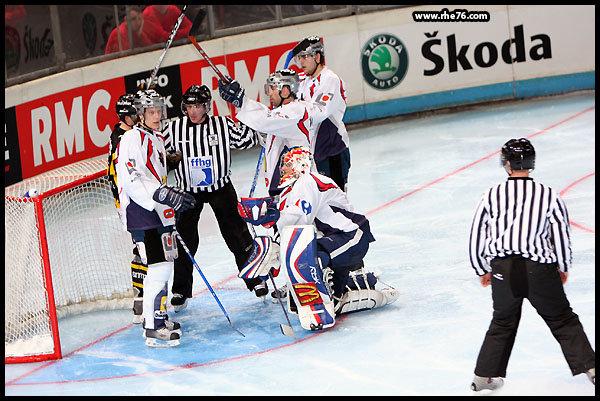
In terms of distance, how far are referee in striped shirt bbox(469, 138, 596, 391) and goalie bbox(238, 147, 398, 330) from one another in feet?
4.28

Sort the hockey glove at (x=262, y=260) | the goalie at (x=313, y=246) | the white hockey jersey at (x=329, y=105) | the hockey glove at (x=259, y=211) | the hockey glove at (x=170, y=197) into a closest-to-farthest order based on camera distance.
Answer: the hockey glove at (x=170, y=197), the goalie at (x=313, y=246), the hockey glove at (x=259, y=211), the hockey glove at (x=262, y=260), the white hockey jersey at (x=329, y=105)

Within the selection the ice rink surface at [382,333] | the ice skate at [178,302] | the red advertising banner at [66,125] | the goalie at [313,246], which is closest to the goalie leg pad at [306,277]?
the goalie at [313,246]

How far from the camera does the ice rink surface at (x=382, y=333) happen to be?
204 inches

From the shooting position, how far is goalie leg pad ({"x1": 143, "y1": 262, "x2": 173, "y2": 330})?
590cm

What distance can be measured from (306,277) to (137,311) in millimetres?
1097

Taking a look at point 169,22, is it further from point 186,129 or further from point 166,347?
point 166,347

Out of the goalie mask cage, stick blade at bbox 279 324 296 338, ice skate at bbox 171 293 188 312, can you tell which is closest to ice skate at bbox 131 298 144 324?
ice skate at bbox 171 293 188 312

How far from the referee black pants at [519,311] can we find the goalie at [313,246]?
1300mm

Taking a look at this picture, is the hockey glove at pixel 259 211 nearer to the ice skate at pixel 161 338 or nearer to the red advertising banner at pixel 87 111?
the ice skate at pixel 161 338

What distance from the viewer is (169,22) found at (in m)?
10.3
